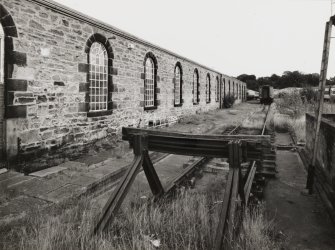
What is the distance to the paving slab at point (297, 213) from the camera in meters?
3.39

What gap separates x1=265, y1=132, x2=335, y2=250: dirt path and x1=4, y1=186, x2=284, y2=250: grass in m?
0.43

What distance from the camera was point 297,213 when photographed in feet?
13.9

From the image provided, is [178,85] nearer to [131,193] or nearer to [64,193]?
[131,193]

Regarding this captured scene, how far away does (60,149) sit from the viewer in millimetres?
7246

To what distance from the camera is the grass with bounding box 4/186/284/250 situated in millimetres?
2897

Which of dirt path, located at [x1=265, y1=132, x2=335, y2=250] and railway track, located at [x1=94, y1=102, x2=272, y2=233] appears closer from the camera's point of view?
railway track, located at [x1=94, y1=102, x2=272, y2=233]

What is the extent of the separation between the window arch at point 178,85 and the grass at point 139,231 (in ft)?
40.2

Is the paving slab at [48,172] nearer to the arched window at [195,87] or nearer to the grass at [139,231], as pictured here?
the grass at [139,231]

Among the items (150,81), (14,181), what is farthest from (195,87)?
(14,181)

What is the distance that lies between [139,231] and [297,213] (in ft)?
8.47

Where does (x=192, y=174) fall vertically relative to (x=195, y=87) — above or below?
below

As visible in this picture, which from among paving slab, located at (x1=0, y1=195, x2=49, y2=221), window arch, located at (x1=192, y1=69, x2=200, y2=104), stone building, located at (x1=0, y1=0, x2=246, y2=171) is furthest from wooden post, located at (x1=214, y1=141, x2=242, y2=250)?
window arch, located at (x1=192, y1=69, x2=200, y2=104)

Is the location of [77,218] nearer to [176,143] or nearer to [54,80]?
[176,143]

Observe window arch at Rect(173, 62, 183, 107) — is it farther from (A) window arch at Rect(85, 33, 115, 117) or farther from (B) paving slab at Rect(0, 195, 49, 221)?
(B) paving slab at Rect(0, 195, 49, 221)
